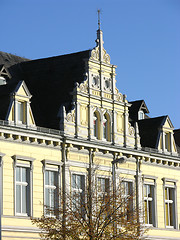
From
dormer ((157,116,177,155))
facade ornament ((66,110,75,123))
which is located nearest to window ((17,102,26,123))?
facade ornament ((66,110,75,123))

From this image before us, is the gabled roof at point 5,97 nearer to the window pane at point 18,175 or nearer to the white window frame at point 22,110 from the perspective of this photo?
the white window frame at point 22,110

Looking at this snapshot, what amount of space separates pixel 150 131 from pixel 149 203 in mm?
5636

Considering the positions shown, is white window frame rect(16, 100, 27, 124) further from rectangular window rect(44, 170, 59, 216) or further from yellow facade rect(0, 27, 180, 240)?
rectangular window rect(44, 170, 59, 216)

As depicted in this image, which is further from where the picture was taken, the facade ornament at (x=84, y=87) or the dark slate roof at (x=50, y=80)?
the facade ornament at (x=84, y=87)

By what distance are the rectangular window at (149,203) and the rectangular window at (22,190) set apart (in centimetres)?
1279

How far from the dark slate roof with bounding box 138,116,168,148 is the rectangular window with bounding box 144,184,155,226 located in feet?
10.7

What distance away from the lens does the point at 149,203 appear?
199 feet

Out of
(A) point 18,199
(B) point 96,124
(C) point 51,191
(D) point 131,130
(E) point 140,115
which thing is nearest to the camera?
(A) point 18,199

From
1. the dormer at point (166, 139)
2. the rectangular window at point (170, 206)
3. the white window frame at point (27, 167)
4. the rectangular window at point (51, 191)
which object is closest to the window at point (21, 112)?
the white window frame at point (27, 167)

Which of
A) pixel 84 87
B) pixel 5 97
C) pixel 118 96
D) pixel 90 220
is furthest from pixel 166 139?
pixel 90 220

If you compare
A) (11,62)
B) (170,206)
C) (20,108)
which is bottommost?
(170,206)

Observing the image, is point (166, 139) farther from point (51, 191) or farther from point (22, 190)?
point (22, 190)

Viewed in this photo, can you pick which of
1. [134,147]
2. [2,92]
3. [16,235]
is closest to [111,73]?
[134,147]

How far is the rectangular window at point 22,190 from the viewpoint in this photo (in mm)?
49094
